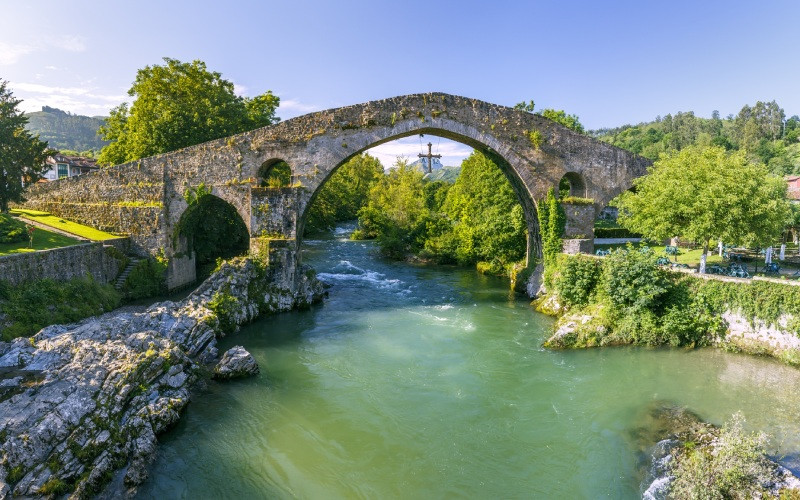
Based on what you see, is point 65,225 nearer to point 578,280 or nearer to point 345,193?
point 578,280

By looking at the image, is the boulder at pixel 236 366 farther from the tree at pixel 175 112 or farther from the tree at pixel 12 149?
the tree at pixel 175 112

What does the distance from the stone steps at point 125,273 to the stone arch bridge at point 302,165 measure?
2.30ft

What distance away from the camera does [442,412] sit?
10.5 m

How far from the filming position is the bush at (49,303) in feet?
42.8

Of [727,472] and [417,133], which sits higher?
[417,133]

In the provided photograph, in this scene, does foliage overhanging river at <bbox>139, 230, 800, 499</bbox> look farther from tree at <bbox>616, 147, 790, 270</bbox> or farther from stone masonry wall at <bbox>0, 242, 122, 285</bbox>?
stone masonry wall at <bbox>0, 242, 122, 285</bbox>

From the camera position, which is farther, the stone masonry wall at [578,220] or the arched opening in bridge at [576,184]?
the arched opening in bridge at [576,184]

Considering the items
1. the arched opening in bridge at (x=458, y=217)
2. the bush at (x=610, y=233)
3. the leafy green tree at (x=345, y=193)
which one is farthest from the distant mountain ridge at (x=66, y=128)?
the bush at (x=610, y=233)

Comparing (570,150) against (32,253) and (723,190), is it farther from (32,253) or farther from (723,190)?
(32,253)

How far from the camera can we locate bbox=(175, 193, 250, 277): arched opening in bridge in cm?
2131

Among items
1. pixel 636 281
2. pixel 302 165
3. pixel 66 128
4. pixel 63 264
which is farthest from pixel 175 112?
pixel 66 128

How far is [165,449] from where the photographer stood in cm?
907

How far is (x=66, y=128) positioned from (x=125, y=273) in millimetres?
202250

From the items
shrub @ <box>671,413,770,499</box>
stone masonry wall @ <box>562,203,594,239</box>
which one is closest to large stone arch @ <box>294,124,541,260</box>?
stone masonry wall @ <box>562,203,594,239</box>
